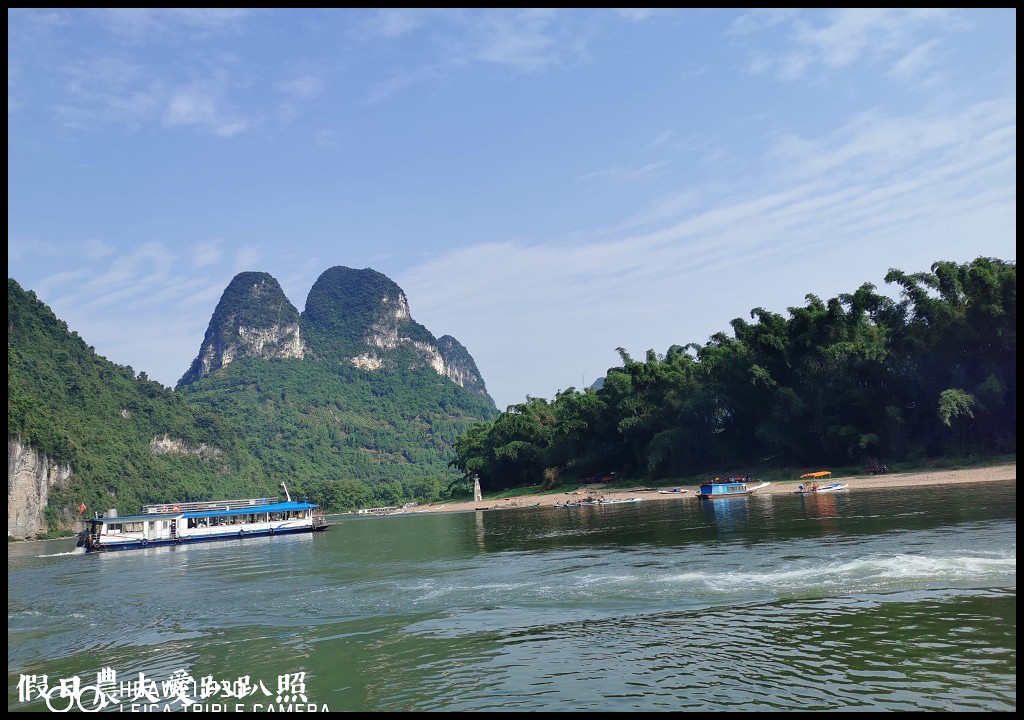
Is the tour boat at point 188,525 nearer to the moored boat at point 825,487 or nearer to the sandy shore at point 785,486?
the sandy shore at point 785,486

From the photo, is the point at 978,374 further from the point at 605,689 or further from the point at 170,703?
the point at 170,703

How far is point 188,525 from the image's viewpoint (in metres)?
56.8

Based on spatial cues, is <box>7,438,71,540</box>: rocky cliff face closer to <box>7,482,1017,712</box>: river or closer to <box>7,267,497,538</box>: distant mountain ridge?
<box>7,267,497,538</box>: distant mountain ridge

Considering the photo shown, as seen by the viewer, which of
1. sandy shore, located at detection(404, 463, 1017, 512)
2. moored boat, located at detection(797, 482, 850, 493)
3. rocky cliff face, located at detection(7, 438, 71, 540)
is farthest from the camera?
rocky cliff face, located at detection(7, 438, 71, 540)

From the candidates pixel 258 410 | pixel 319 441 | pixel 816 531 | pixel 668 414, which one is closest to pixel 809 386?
pixel 668 414

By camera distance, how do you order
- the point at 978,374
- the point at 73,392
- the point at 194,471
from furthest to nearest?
the point at 194,471
the point at 73,392
the point at 978,374

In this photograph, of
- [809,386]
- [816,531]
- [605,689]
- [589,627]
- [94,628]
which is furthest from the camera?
[809,386]

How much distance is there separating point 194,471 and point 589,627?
141 meters

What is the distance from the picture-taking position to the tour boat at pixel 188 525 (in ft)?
172

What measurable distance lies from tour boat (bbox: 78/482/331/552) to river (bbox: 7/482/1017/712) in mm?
24605

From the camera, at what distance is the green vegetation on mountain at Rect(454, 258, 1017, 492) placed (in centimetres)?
4722

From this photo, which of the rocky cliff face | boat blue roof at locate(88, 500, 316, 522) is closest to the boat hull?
boat blue roof at locate(88, 500, 316, 522)

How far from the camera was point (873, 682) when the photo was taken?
9.97 meters

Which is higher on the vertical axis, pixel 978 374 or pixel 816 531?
pixel 978 374
